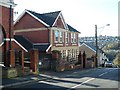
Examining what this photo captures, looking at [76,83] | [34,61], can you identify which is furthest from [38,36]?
[76,83]

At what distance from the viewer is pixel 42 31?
36844mm

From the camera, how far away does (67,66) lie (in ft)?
103

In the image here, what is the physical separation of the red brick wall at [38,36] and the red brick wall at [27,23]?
956 millimetres

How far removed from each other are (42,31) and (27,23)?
10.4 feet

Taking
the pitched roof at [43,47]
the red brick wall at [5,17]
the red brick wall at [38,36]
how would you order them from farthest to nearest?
1. the red brick wall at [38,36]
2. the pitched roof at [43,47]
3. the red brick wall at [5,17]

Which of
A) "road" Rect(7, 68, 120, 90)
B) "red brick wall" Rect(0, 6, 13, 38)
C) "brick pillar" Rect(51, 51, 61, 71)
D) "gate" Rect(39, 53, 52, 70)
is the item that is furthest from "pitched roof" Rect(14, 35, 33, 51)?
"road" Rect(7, 68, 120, 90)

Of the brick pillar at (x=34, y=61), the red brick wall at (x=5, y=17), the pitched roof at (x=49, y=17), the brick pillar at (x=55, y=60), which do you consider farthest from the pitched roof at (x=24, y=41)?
the brick pillar at (x=34, y=61)

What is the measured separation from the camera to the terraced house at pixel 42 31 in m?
36.2

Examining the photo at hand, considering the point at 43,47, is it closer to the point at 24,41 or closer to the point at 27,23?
the point at 24,41

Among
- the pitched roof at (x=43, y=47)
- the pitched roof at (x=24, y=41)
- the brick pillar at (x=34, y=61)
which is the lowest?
the brick pillar at (x=34, y=61)

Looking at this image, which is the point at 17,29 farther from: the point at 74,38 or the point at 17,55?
the point at 17,55

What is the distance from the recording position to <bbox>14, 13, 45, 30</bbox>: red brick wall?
1468 inches

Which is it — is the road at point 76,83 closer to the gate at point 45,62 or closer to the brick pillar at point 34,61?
the brick pillar at point 34,61

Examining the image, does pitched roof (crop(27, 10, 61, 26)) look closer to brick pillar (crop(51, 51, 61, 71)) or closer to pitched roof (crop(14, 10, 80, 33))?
pitched roof (crop(14, 10, 80, 33))
